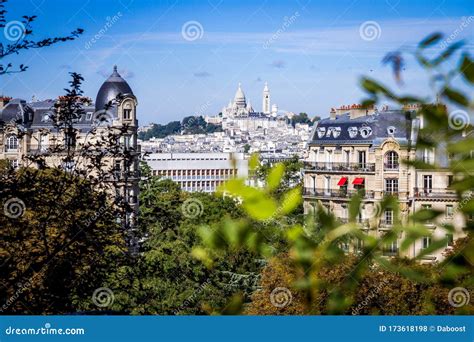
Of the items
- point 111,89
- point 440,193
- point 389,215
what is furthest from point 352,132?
point 389,215

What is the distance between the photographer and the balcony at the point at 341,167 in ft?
37.9

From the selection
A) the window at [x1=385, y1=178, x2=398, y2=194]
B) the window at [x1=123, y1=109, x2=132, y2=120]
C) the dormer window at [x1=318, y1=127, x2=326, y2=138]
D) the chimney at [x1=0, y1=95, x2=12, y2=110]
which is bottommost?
the window at [x1=385, y1=178, x2=398, y2=194]

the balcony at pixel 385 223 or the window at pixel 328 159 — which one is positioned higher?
the window at pixel 328 159

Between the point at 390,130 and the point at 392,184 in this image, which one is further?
the point at 390,130

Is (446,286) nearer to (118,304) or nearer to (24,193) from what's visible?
(24,193)

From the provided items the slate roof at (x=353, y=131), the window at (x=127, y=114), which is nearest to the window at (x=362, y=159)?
the slate roof at (x=353, y=131)

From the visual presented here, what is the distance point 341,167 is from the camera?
11758 millimetres

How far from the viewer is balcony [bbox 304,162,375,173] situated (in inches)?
454

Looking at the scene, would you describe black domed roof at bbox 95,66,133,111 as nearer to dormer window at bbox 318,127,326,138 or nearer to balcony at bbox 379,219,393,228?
dormer window at bbox 318,127,326,138

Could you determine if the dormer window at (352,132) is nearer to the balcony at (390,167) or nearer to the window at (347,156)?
the window at (347,156)

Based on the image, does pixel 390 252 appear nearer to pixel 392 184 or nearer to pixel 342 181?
pixel 392 184

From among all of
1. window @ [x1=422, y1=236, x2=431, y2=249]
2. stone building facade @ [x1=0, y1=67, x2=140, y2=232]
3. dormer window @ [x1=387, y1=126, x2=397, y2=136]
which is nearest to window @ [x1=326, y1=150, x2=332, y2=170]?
dormer window @ [x1=387, y1=126, x2=397, y2=136]

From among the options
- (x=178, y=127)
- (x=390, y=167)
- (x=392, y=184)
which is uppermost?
(x=178, y=127)

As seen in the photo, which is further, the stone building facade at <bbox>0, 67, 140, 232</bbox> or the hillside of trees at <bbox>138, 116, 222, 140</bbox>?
the hillside of trees at <bbox>138, 116, 222, 140</bbox>
